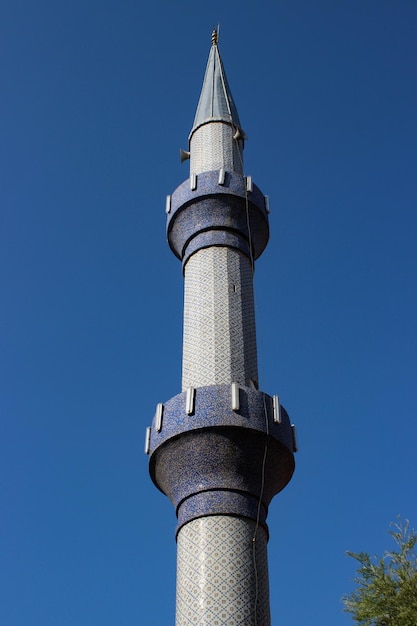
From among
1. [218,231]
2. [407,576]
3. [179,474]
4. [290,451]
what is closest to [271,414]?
[290,451]

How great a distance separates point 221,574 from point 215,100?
285 inches

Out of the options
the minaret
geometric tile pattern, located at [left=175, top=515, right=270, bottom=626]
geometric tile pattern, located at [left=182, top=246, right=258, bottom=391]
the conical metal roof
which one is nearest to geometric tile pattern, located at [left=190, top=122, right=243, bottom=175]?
the conical metal roof

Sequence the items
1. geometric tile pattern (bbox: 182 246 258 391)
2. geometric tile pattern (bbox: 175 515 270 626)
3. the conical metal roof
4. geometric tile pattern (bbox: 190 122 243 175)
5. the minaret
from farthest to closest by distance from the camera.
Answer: the conical metal roof → geometric tile pattern (bbox: 190 122 243 175) → geometric tile pattern (bbox: 182 246 258 391) → the minaret → geometric tile pattern (bbox: 175 515 270 626)

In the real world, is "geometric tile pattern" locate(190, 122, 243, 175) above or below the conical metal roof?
below

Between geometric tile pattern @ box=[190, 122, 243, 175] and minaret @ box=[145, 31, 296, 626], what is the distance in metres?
0.36

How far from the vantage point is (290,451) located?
301 inches

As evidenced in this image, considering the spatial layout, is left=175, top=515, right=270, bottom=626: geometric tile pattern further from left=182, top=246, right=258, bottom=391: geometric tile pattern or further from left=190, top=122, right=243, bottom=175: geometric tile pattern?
left=190, top=122, right=243, bottom=175: geometric tile pattern

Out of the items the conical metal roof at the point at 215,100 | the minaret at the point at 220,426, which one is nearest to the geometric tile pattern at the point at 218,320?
the minaret at the point at 220,426

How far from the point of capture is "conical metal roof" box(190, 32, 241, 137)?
10984mm

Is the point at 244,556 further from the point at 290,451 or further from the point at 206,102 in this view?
the point at 206,102

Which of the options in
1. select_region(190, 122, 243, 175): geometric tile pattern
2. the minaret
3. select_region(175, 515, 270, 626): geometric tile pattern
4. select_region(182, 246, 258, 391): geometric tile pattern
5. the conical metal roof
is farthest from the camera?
the conical metal roof

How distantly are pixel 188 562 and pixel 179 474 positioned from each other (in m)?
0.87

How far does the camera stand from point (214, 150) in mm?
10469

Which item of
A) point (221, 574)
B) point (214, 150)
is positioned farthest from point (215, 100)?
point (221, 574)
